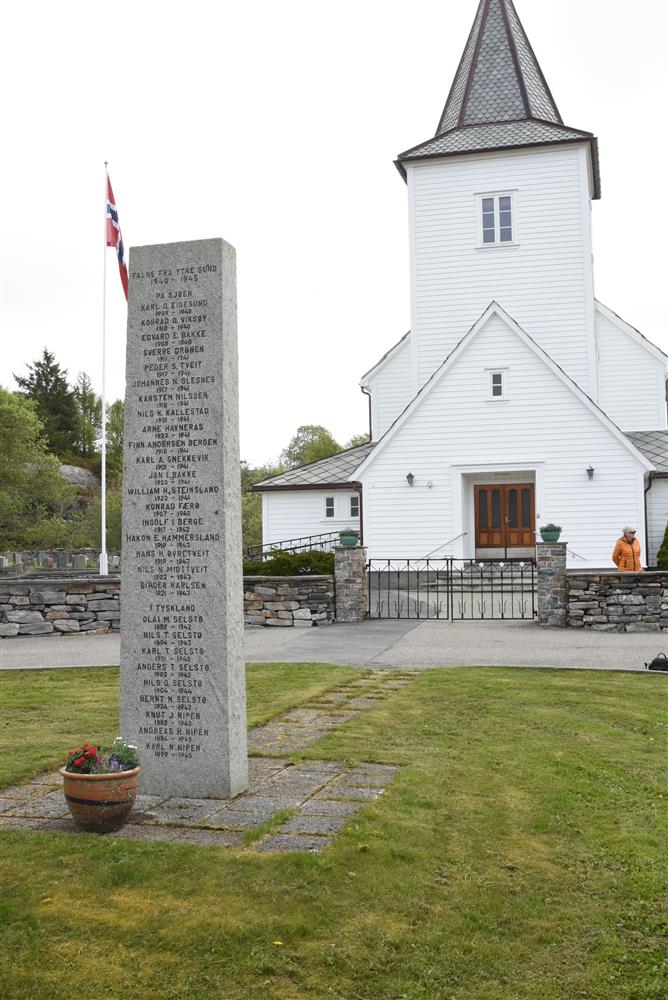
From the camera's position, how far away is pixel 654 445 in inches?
1134

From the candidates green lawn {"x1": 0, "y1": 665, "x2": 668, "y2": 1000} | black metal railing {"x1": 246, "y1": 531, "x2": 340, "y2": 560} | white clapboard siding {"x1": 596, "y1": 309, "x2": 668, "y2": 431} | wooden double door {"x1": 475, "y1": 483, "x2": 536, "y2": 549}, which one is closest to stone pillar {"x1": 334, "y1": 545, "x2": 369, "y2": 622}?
green lawn {"x1": 0, "y1": 665, "x2": 668, "y2": 1000}

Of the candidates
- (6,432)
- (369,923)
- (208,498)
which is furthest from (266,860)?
(6,432)

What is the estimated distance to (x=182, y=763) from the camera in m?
6.48

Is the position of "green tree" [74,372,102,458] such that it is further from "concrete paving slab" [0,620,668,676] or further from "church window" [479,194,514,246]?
"concrete paving slab" [0,620,668,676]

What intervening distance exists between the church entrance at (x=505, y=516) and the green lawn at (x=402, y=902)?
21.0 meters

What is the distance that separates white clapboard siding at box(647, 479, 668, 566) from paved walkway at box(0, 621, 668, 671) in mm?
11091

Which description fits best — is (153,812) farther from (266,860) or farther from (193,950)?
(193,950)

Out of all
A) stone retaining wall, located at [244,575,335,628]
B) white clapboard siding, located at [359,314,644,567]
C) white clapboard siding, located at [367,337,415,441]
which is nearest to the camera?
stone retaining wall, located at [244,575,335,628]

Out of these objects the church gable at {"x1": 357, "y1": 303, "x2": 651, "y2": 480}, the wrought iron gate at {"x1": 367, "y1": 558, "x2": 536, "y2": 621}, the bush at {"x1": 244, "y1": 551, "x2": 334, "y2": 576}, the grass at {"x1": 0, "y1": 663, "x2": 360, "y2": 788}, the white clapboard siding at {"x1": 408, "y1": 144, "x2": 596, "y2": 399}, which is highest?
the white clapboard siding at {"x1": 408, "y1": 144, "x2": 596, "y2": 399}

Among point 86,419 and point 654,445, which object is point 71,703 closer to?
point 654,445

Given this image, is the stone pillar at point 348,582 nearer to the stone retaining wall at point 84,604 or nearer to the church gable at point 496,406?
the stone retaining wall at point 84,604

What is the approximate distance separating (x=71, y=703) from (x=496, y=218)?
24429 mm

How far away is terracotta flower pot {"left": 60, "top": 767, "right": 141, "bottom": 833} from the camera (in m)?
5.56

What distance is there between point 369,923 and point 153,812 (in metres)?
2.15
